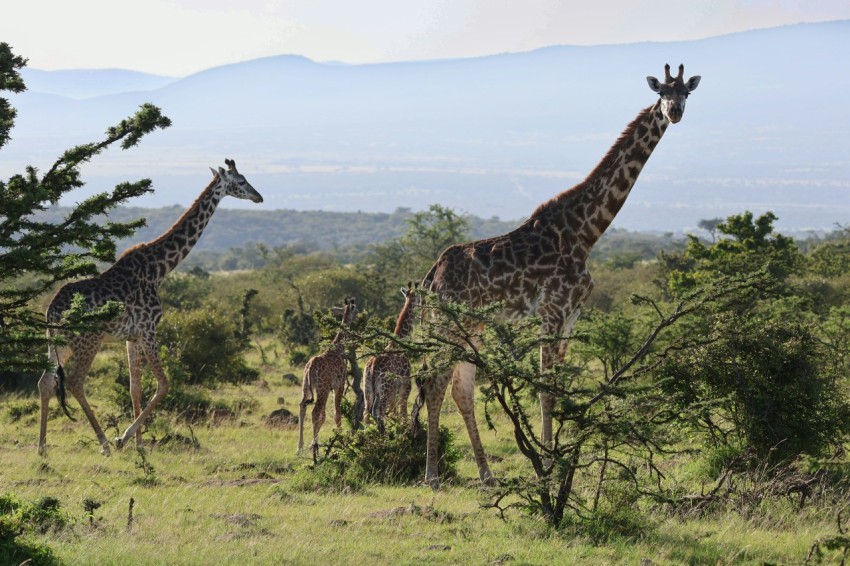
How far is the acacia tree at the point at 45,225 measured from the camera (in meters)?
7.05

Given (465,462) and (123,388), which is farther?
(123,388)

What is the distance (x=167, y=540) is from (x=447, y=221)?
3289cm

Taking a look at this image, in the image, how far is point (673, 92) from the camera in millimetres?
10859

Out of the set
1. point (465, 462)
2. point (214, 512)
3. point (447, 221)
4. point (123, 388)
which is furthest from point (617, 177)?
point (447, 221)

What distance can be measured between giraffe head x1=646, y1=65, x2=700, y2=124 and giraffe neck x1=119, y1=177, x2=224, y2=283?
5451mm

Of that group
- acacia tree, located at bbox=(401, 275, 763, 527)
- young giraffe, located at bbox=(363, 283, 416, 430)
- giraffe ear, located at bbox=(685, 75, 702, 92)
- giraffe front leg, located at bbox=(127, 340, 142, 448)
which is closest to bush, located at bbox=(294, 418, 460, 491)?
young giraffe, located at bbox=(363, 283, 416, 430)

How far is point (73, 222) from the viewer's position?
7582 millimetres

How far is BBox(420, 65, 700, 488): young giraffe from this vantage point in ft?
34.3

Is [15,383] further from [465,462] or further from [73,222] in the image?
[73,222]

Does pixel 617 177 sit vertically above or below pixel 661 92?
below

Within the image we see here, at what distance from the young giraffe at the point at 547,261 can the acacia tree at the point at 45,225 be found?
11.6 feet

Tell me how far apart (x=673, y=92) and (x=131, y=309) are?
650cm

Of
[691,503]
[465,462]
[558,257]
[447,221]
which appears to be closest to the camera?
[691,503]

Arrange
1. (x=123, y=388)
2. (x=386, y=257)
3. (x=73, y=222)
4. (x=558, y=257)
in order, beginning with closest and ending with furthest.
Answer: (x=73, y=222) < (x=558, y=257) < (x=123, y=388) < (x=386, y=257)
